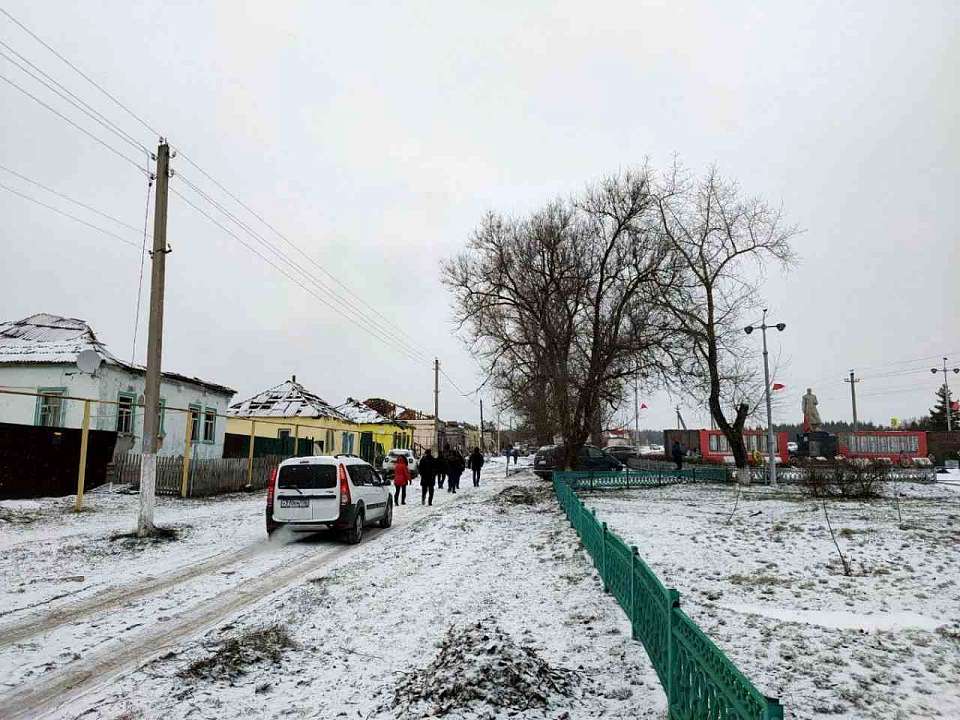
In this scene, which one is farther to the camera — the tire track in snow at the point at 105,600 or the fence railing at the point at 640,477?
the fence railing at the point at 640,477

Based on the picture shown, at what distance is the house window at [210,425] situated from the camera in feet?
101

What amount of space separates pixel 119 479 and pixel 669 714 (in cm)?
1934

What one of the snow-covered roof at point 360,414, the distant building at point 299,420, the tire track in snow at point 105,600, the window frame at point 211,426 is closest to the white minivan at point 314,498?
the tire track in snow at point 105,600

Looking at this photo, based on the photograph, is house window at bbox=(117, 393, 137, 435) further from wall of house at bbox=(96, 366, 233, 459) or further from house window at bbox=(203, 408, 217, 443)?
house window at bbox=(203, 408, 217, 443)

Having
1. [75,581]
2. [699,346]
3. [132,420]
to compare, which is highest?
[699,346]

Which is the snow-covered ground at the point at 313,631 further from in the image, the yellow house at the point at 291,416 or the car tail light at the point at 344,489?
the yellow house at the point at 291,416

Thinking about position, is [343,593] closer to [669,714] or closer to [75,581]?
[75,581]

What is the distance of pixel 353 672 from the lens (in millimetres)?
5438

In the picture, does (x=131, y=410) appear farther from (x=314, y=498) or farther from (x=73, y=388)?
(x=314, y=498)

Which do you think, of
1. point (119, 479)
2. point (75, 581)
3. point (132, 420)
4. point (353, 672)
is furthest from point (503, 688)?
point (132, 420)

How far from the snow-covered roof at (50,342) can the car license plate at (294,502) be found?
1488cm

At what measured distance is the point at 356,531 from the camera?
42.1 feet

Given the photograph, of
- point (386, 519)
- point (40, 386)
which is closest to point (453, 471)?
point (386, 519)

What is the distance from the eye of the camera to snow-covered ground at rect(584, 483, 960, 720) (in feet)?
16.7
